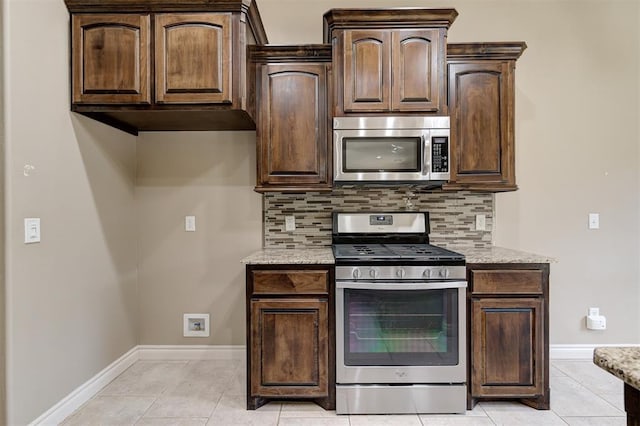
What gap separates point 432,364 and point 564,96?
225 centimetres

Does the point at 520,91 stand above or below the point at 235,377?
above

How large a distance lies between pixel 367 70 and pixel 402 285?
134 cm

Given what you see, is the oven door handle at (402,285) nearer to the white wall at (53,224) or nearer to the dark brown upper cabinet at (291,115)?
the dark brown upper cabinet at (291,115)

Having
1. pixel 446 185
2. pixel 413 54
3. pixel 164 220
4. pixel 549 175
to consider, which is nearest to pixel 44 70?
pixel 164 220

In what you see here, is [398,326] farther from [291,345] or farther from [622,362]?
[622,362]

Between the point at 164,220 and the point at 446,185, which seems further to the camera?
the point at 164,220

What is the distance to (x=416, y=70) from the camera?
7.39 feet

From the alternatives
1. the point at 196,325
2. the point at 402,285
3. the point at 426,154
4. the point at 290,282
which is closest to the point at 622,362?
the point at 402,285

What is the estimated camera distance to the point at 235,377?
97.1 inches

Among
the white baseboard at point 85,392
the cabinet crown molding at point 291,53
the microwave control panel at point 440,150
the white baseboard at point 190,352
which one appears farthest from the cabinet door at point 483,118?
the white baseboard at point 85,392

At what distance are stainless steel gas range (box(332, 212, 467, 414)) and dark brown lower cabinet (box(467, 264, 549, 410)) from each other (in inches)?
3.6

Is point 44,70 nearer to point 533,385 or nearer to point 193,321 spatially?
point 193,321

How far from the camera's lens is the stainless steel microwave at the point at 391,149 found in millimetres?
2256

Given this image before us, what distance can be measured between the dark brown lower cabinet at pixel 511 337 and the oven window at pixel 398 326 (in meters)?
0.15
